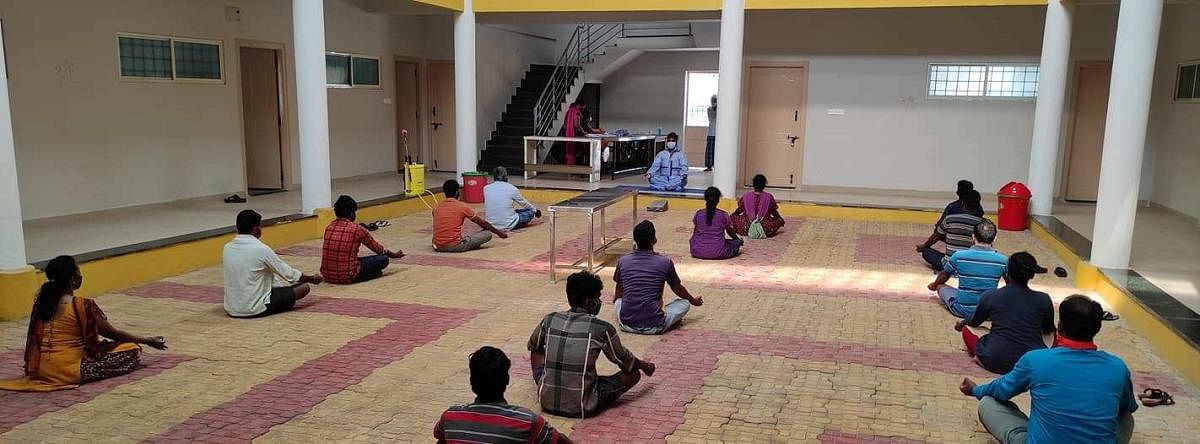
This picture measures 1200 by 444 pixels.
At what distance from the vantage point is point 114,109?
10195 millimetres

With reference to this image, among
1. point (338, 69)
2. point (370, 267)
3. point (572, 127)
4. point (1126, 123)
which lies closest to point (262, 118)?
point (338, 69)

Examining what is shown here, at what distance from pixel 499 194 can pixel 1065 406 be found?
781 centimetres

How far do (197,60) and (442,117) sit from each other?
6327 millimetres

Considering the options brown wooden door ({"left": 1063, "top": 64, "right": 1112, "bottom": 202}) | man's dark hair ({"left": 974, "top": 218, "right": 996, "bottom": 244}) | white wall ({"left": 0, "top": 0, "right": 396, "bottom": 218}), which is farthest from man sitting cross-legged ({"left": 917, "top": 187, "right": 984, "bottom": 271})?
white wall ({"left": 0, "top": 0, "right": 396, "bottom": 218})

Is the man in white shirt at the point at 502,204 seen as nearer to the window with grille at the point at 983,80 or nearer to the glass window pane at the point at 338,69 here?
the glass window pane at the point at 338,69

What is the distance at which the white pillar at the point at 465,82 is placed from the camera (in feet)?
43.7

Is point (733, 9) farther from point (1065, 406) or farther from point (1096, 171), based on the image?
point (1065, 406)

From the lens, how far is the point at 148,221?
9680 millimetres

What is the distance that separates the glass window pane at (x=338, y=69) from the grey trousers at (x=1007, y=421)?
12.3 m

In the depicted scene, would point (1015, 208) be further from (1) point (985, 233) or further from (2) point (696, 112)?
(2) point (696, 112)

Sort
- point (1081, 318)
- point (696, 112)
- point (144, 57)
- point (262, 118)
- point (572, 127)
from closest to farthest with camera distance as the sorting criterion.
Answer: point (1081, 318)
point (144, 57)
point (262, 118)
point (572, 127)
point (696, 112)

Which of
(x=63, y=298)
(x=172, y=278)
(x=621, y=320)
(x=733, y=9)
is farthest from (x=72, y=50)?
(x=733, y=9)

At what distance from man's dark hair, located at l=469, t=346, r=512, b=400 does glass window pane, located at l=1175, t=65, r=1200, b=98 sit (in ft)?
39.8

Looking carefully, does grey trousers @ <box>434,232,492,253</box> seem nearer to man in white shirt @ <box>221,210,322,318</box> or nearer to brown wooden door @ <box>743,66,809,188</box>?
man in white shirt @ <box>221,210,322,318</box>
